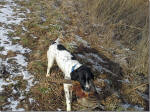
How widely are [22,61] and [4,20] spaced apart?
9.19 feet

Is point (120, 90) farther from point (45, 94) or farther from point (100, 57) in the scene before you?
point (45, 94)

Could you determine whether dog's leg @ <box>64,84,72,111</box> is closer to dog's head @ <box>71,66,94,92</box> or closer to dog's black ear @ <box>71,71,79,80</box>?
dog's black ear @ <box>71,71,79,80</box>

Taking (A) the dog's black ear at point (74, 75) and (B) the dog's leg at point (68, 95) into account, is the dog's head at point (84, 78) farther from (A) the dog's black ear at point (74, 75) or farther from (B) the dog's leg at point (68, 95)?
(B) the dog's leg at point (68, 95)

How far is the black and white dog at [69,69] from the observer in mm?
3622

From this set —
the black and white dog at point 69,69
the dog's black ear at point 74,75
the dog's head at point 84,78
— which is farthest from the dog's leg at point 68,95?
A: the dog's head at point 84,78

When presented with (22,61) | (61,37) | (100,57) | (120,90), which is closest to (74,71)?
(120,90)

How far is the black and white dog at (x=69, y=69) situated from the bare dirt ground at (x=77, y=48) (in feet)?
1.07

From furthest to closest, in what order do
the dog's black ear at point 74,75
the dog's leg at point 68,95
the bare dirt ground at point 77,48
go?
1. the bare dirt ground at point 77,48
2. the dog's leg at point 68,95
3. the dog's black ear at point 74,75

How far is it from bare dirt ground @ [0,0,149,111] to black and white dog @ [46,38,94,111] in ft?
1.07

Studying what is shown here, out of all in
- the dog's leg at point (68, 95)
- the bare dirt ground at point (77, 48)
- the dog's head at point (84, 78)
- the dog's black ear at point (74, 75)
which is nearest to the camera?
the dog's head at point (84, 78)

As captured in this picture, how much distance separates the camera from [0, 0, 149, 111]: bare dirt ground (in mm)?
4246

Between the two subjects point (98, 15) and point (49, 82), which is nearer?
point (49, 82)

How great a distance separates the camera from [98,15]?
293 inches

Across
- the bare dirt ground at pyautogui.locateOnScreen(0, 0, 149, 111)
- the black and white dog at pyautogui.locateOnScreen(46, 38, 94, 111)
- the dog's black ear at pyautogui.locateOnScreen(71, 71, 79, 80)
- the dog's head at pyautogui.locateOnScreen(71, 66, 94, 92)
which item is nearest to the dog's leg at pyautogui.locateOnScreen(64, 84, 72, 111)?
the black and white dog at pyautogui.locateOnScreen(46, 38, 94, 111)
